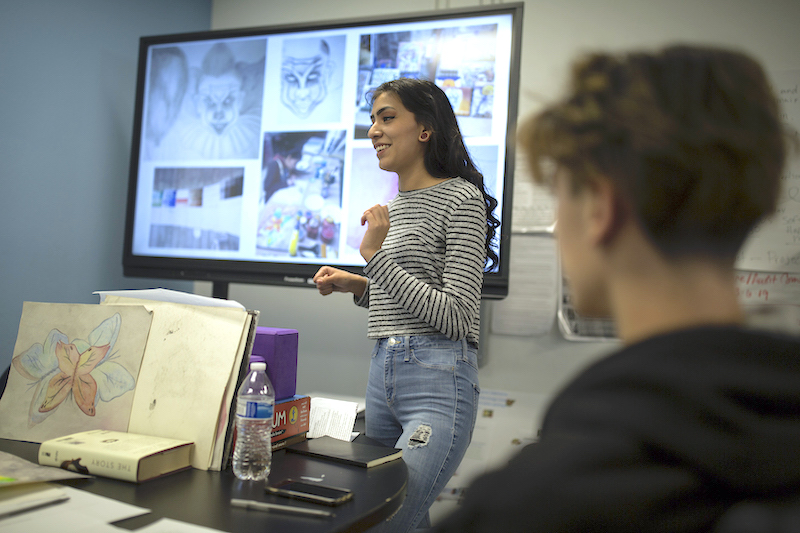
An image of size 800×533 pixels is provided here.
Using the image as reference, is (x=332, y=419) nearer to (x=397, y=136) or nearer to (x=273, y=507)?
(x=273, y=507)

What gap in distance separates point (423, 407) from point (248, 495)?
57 centimetres

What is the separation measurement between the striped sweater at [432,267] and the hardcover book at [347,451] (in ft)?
1.13

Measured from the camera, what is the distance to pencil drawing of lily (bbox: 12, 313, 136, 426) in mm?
1094

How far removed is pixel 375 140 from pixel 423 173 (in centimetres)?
17

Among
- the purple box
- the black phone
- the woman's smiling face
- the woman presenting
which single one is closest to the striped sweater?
the woman presenting

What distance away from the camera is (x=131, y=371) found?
1089 millimetres

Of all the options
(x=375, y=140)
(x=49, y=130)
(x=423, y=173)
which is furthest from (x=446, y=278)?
(x=49, y=130)

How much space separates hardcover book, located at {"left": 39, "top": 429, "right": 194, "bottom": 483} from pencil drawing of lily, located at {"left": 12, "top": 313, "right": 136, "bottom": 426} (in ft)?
0.38

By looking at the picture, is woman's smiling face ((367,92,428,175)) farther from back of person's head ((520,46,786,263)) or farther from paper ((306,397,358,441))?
back of person's head ((520,46,786,263))

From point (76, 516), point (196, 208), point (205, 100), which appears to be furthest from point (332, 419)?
point (205, 100)

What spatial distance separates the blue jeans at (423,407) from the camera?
4.05 ft

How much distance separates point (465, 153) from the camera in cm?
163

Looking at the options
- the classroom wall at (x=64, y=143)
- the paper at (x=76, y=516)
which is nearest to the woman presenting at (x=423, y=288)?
the paper at (x=76, y=516)

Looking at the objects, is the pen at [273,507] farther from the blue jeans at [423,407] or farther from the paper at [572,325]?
the paper at [572,325]
